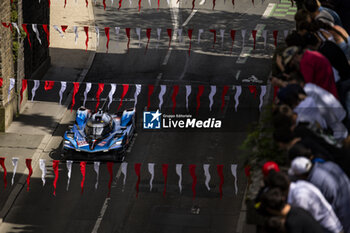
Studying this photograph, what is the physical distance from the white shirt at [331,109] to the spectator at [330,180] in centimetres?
263

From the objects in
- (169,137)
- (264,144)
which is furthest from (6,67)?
(264,144)

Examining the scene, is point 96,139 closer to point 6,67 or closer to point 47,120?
point 47,120

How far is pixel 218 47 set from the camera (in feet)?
165

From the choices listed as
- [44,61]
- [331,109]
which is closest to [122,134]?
[44,61]

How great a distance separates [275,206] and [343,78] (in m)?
6.85

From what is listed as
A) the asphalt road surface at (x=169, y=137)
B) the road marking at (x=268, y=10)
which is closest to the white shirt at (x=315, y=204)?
the asphalt road surface at (x=169, y=137)

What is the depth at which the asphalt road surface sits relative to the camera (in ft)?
105

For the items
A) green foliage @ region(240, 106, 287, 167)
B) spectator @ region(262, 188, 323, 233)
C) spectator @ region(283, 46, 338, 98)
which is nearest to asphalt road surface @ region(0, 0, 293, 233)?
green foliage @ region(240, 106, 287, 167)

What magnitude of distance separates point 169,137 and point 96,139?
175 inches

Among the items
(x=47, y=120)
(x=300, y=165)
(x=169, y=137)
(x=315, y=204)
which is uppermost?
(x=300, y=165)

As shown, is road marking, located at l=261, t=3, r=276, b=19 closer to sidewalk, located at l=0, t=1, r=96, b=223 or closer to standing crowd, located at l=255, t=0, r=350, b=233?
sidewalk, located at l=0, t=1, r=96, b=223

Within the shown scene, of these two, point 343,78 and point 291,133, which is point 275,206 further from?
point 343,78

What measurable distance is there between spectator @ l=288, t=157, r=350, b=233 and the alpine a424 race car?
68.9ft

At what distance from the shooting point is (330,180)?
48.7 feet
